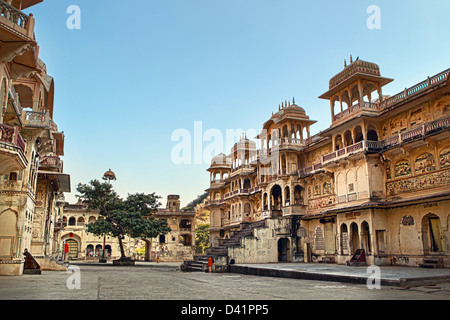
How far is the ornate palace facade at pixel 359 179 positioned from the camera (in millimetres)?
21109

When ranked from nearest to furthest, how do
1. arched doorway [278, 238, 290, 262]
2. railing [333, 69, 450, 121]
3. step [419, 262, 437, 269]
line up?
step [419, 262, 437, 269] → railing [333, 69, 450, 121] → arched doorway [278, 238, 290, 262]

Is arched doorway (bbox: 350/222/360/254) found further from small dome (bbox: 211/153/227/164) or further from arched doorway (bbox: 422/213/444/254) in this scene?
small dome (bbox: 211/153/227/164)

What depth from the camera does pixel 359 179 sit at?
24859 millimetres

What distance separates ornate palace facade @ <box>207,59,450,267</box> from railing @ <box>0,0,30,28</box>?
1927 cm

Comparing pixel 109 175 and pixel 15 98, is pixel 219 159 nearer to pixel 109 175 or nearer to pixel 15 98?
pixel 109 175

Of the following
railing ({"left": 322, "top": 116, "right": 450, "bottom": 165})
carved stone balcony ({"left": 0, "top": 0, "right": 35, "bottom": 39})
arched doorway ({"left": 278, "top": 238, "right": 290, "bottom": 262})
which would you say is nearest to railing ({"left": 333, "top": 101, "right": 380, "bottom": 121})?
railing ({"left": 322, "top": 116, "right": 450, "bottom": 165})

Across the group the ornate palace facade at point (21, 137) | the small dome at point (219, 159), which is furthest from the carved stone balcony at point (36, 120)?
the small dome at point (219, 159)

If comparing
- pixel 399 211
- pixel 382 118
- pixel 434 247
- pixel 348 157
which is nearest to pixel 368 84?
pixel 382 118

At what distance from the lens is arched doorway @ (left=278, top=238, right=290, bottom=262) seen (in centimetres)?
3225

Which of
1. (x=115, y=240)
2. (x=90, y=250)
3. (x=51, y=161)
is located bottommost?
(x=90, y=250)

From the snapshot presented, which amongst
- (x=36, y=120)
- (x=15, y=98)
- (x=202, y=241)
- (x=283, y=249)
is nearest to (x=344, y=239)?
(x=283, y=249)

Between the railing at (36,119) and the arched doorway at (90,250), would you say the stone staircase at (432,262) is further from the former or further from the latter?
the arched doorway at (90,250)

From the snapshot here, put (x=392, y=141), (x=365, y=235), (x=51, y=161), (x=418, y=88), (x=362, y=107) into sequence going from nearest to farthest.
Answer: (x=418, y=88) < (x=392, y=141) < (x=362, y=107) < (x=365, y=235) < (x=51, y=161)

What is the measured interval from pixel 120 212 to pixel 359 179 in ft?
73.1
